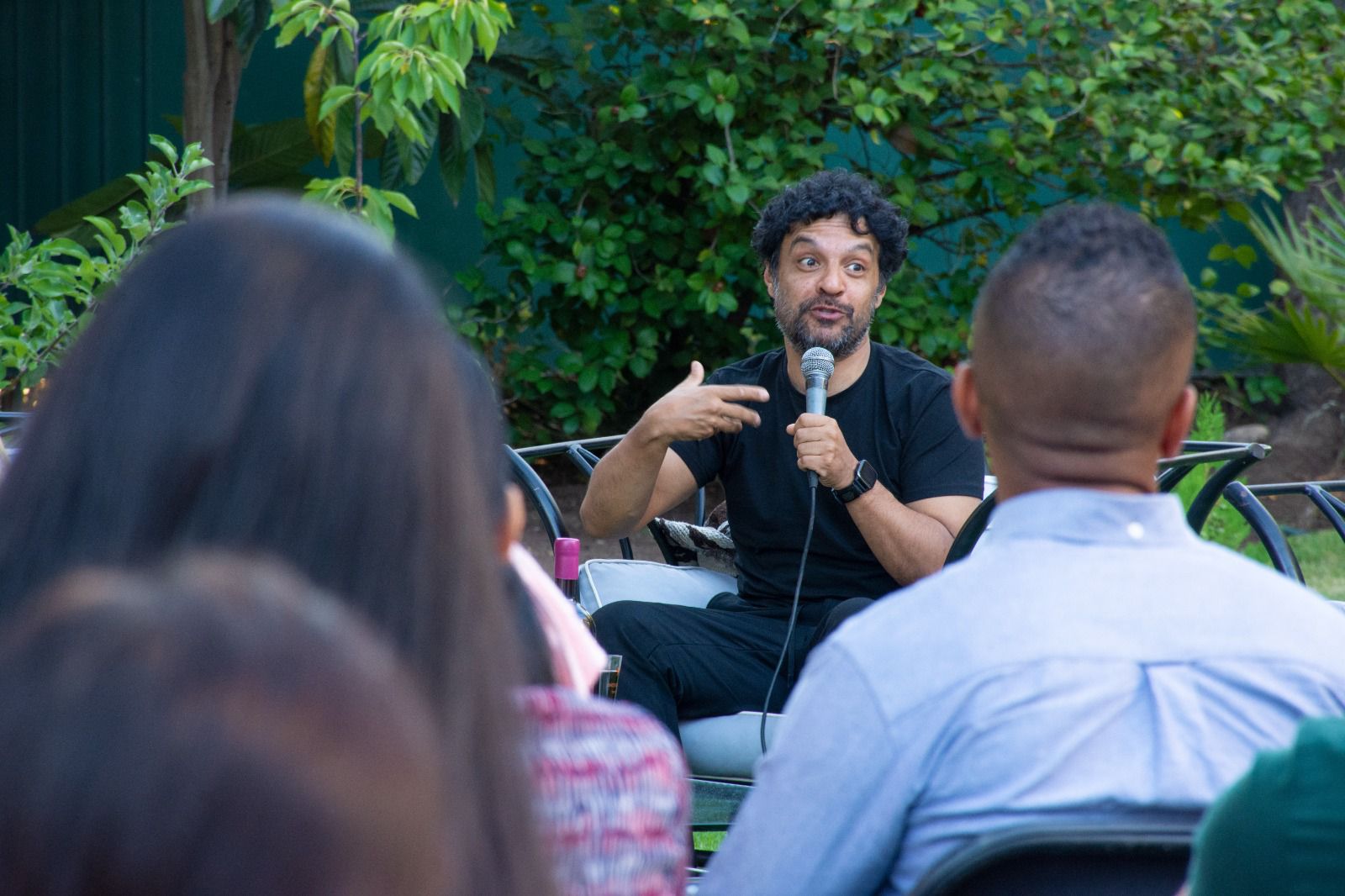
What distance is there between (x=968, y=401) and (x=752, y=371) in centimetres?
212

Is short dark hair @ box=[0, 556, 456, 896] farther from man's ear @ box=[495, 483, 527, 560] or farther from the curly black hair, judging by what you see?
the curly black hair

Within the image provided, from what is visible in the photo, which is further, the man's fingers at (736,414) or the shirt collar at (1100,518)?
the man's fingers at (736,414)

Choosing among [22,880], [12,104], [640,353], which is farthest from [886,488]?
[12,104]

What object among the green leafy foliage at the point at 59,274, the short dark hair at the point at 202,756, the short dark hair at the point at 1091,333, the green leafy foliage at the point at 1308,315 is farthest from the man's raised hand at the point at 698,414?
the green leafy foliage at the point at 1308,315

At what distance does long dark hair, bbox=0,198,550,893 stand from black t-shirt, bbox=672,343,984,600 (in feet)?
8.01

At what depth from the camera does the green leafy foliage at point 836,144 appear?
590 centimetres

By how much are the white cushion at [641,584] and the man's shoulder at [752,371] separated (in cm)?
51

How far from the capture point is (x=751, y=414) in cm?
318

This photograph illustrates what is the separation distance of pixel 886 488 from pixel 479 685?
8.16 feet

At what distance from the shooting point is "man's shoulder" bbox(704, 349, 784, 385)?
363 centimetres

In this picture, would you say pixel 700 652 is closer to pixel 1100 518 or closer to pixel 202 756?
pixel 1100 518

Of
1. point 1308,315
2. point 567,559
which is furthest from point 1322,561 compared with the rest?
point 567,559

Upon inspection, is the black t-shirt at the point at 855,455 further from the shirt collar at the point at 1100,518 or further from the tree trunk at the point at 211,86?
the tree trunk at the point at 211,86

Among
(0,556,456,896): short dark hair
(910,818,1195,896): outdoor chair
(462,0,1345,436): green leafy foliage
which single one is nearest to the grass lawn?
(462,0,1345,436): green leafy foliage
